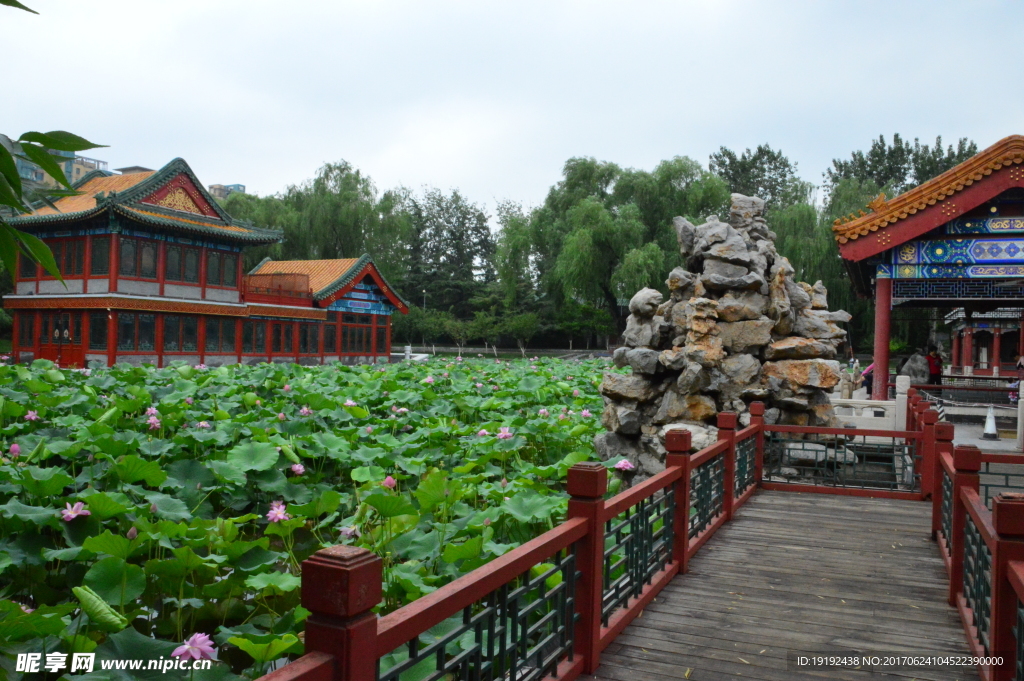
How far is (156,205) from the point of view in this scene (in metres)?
17.9

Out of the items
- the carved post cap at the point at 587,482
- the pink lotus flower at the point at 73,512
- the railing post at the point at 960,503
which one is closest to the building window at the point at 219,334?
the pink lotus flower at the point at 73,512

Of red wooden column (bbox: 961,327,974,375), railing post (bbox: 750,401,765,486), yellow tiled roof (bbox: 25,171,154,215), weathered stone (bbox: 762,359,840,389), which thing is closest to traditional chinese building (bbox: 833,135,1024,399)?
weathered stone (bbox: 762,359,840,389)

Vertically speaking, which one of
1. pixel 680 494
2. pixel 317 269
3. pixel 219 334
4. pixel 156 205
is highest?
pixel 156 205

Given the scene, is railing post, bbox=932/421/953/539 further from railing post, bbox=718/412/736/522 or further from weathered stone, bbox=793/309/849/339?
weathered stone, bbox=793/309/849/339

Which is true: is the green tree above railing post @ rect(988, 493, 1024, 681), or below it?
above

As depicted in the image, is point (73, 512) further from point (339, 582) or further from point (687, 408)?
point (687, 408)

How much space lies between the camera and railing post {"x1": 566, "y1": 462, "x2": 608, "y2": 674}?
9.29 ft

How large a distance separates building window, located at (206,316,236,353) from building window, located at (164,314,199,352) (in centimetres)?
39

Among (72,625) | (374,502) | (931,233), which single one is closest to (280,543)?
(374,502)

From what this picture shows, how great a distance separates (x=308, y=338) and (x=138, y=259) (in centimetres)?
596

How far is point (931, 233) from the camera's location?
955cm

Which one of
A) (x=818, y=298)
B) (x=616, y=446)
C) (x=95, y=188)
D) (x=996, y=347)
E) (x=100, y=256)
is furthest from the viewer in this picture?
(x=996, y=347)

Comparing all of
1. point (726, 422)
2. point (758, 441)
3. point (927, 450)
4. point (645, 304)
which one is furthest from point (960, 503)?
point (645, 304)

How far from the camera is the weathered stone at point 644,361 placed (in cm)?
757
